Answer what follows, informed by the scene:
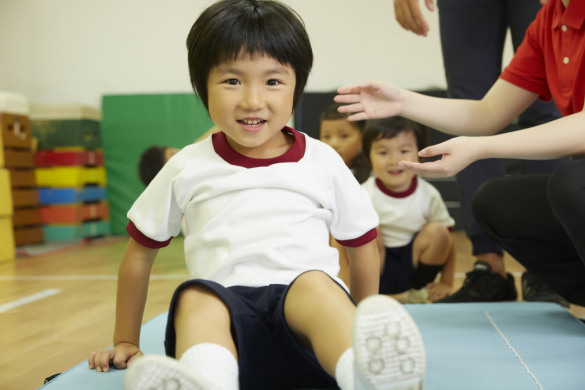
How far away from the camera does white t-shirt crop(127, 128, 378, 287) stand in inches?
31.3

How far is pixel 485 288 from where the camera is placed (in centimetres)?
145

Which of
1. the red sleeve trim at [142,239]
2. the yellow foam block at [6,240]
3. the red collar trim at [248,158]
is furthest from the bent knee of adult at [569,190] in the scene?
the yellow foam block at [6,240]

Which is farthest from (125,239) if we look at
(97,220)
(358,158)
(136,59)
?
(358,158)

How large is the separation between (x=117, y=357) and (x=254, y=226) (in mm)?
318

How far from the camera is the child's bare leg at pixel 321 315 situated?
0.64m

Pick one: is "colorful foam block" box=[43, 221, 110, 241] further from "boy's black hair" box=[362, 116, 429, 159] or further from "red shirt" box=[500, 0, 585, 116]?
"red shirt" box=[500, 0, 585, 116]

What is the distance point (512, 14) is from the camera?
1.46 metres

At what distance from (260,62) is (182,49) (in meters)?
3.15

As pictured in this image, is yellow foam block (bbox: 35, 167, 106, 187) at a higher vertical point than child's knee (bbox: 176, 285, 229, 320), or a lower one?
lower

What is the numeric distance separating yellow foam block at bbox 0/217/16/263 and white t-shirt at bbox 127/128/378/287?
7.28ft

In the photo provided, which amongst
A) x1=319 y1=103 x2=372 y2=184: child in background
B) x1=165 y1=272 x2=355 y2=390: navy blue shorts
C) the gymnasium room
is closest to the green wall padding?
the gymnasium room

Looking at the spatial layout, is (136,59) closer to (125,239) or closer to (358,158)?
(125,239)

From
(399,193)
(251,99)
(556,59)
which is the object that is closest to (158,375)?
(251,99)

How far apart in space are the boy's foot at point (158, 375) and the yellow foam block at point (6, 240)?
8.33 ft
